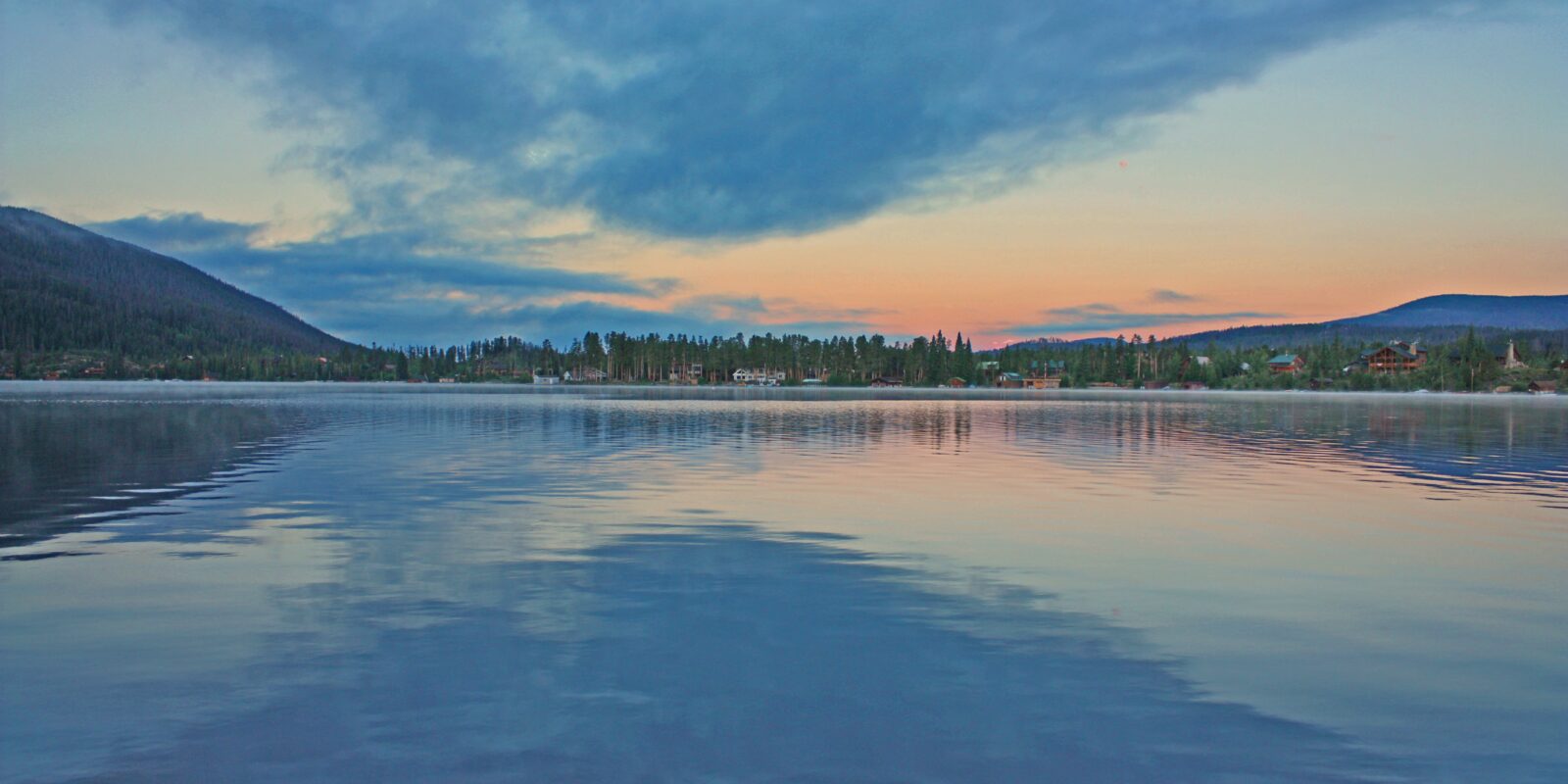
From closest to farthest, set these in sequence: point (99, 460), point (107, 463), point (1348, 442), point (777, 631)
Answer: point (777, 631) → point (107, 463) → point (99, 460) → point (1348, 442)

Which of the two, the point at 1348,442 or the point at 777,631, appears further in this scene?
the point at 1348,442

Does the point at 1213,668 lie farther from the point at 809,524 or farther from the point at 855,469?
the point at 855,469

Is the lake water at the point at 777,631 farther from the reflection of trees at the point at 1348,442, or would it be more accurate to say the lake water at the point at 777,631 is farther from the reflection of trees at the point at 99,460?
the reflection of trees at the point at 1348,442

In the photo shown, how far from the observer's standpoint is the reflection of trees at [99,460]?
64.5ft

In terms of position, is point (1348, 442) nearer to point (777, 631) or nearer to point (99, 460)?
point (777, 631)

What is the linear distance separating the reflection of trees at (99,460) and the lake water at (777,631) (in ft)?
1.03

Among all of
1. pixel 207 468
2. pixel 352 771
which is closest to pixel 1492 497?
pixel 352 771

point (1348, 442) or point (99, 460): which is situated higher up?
point (99, 460)

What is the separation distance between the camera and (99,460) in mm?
30516

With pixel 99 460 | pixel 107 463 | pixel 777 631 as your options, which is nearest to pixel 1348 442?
pixel 777 631

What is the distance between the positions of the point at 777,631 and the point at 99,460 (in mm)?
30326

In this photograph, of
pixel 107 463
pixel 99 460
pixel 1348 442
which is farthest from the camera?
pixel 1348 442

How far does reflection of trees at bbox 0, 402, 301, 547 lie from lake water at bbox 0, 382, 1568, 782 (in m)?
0.31

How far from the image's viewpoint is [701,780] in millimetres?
6875
